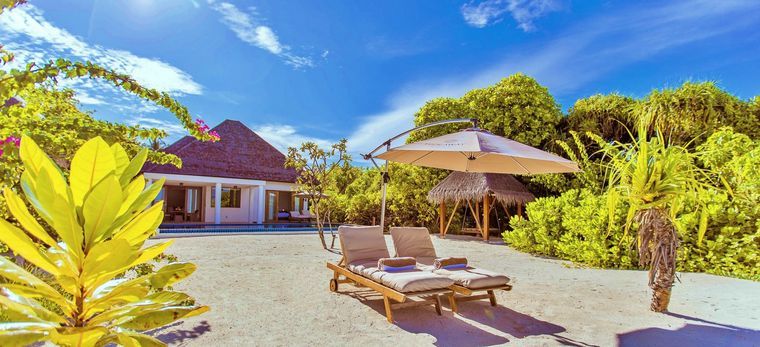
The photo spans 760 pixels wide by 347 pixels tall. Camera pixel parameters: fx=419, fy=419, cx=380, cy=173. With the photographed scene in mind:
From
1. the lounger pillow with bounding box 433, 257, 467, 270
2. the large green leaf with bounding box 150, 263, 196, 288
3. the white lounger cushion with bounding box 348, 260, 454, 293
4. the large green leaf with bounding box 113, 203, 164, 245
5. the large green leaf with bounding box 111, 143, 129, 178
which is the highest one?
the large green leaf with bounding box 111, 143, 129, 178

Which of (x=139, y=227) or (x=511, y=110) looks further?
(x=511, y=110)

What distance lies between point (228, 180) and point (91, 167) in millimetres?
21688

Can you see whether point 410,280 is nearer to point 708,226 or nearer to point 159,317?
point 159,317

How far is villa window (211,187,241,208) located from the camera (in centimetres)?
2280

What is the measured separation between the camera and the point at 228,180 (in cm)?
2130

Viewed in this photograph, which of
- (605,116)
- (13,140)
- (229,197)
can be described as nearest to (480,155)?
(13,140)

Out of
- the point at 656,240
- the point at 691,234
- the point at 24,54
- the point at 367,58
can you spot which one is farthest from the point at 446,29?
the point at 24,54

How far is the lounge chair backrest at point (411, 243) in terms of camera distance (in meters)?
6.81

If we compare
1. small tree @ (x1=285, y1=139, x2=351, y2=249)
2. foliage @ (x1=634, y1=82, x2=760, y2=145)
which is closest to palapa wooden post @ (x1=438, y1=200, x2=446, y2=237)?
small tree @ (x1=285, y1=139, x2=351, y2=249)

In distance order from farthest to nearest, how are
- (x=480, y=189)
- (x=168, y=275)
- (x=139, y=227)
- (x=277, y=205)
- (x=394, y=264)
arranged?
(x=277, y=205) < (x=480, y=189) < (x=394, y=264) < (x=168, y=275) < (x=139, y=227)

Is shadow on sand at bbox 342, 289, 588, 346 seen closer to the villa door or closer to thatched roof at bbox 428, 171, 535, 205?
thatched roof at bbox 428, 171, 535, 205

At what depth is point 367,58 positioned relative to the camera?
44.4 ft

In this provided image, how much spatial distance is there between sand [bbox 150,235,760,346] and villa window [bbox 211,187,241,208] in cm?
1568

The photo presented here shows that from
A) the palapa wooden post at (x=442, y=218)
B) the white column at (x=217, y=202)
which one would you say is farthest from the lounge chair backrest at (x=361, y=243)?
the white column at (x=217, y=202)
